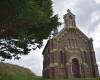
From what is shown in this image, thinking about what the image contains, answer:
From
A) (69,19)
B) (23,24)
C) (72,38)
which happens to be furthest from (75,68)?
(23,24)

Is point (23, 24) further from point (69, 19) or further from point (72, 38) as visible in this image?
point (69, 19)

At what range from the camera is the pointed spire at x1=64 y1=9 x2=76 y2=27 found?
3569cm

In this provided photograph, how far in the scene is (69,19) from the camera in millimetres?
36281

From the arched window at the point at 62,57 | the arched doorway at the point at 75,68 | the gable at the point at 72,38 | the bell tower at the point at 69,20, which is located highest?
the bell tower at the point at 69,20

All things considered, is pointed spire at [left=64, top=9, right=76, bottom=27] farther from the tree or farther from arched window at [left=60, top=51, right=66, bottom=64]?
the tree

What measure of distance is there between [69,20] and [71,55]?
7055mm

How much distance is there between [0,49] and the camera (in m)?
17.7

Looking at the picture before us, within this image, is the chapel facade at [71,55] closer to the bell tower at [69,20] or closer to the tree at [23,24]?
the bell tower at [69,20]

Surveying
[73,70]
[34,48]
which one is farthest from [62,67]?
[34,48]

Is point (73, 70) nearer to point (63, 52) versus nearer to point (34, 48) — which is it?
point (63, 52)

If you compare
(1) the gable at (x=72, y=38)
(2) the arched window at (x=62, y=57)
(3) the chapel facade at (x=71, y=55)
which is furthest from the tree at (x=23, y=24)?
(1) the gable at (x=72, y=38)

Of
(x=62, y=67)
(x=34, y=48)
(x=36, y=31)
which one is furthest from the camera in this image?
(x=62, y=67)

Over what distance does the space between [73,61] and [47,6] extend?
62.9ft

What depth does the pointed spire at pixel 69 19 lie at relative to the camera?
35688 mm
